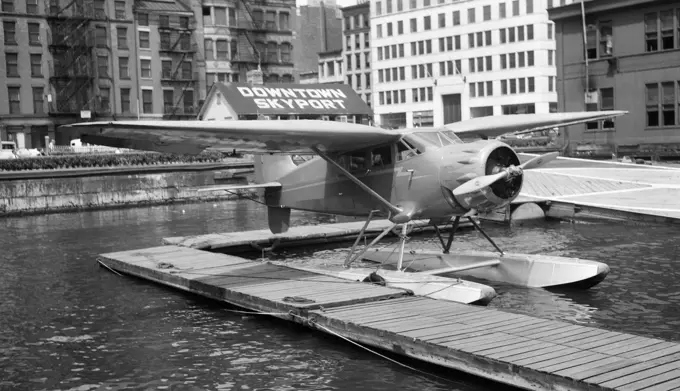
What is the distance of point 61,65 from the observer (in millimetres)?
75438

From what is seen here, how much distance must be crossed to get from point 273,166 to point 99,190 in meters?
26.8

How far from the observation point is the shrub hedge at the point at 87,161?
1786 inches

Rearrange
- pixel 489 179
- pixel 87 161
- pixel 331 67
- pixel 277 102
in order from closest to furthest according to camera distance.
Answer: pixel 489 179 → pixel 87 161 → pixel 277 102 → pixel 331 67

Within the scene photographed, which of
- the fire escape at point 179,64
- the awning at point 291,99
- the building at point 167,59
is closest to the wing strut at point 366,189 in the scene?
the awning at point 291,99

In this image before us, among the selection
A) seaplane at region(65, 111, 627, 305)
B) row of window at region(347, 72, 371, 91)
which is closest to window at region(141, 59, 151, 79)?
row of window at region(347, 72, 371, 91)

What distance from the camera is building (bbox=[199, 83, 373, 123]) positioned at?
66.9 meters

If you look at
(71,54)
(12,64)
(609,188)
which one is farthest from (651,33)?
(12,64)

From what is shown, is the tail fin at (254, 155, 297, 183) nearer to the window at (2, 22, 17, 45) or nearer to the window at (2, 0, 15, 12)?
the window at (2, 22, 17, 45)

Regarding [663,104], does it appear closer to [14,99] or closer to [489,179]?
[489,179]

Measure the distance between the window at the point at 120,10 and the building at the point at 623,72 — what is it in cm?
4843

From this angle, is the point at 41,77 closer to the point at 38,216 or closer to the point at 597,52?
the point at 38,216

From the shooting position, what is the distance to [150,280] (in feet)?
61.7

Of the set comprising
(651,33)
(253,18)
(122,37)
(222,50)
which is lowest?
(651,33)

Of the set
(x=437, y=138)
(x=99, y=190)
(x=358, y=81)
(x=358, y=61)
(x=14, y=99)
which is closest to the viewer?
(x=437, y=138)
